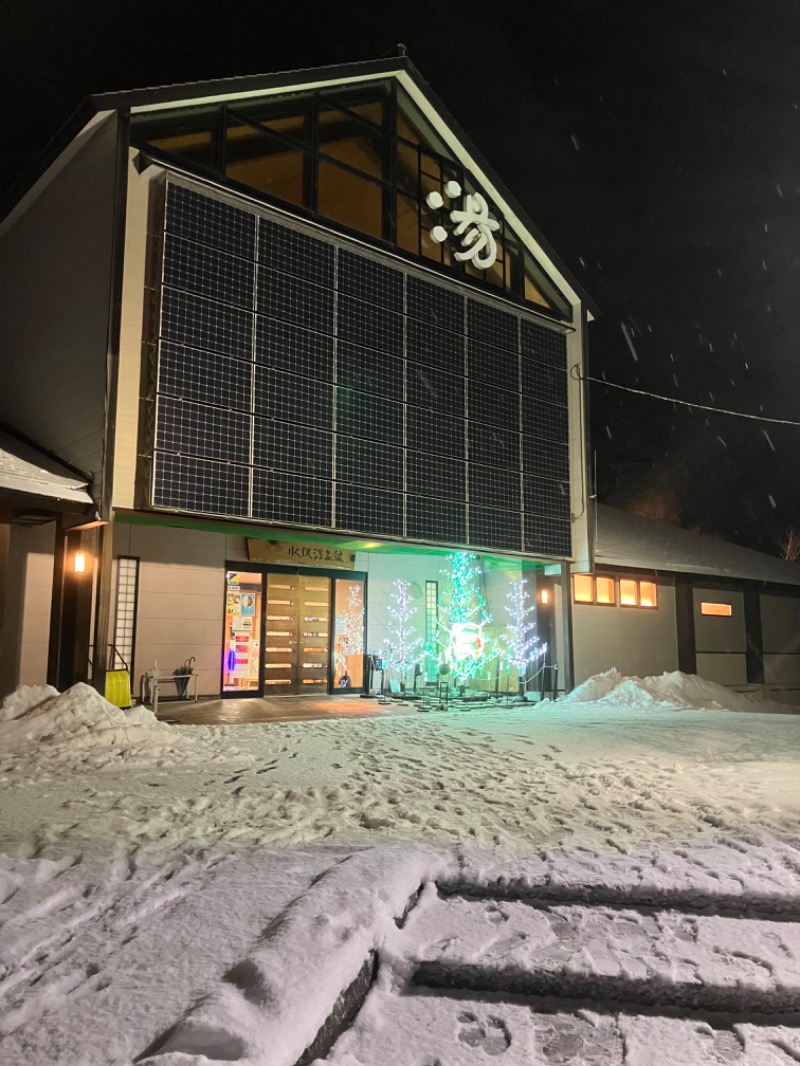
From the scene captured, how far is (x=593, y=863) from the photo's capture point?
400cm

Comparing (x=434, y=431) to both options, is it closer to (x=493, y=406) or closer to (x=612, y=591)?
(x=493, y=406)

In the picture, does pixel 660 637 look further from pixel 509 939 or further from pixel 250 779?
pixel 509 939

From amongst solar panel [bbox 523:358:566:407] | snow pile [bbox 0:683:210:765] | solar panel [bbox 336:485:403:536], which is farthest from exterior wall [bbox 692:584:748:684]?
snow pile [bbox 0:683:210:765]

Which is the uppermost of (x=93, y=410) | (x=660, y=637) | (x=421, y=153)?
(x=421, y=153)

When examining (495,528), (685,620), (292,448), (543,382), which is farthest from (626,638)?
(292,448)

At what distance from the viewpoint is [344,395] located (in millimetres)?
12672

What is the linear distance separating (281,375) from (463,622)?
23.4 feet

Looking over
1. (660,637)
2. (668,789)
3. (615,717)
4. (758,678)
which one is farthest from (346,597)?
(758,678)

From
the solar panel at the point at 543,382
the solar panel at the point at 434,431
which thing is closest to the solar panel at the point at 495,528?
the solar panel at the point at 434,431

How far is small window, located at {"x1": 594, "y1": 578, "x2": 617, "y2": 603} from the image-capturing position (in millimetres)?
17094

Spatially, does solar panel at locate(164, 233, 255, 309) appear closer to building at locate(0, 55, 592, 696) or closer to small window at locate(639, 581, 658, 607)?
building at locate(0, 55, 592, 696)

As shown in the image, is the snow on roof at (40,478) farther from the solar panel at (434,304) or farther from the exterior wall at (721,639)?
the exterior wall at (721,639)

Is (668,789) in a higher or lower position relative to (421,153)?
lower

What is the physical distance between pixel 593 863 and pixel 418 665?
42.1 ft
